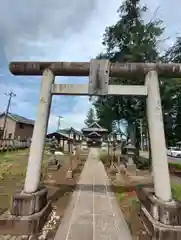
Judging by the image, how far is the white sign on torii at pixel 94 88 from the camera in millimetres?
4516

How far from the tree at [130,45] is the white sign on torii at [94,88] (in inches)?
391

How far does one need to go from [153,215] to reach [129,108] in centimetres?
1349

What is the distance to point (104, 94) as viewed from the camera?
4.93 m

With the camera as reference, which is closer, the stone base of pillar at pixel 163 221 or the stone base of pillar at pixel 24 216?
the stone base of pillar at pixel 163 221

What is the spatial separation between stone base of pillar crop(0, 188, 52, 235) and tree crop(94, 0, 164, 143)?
1188 cm

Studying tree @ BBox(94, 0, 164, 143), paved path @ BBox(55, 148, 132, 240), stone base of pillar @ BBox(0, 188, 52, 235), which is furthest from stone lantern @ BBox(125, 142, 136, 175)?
stone base of pillar @ BBox(0, 188, 52, 235)

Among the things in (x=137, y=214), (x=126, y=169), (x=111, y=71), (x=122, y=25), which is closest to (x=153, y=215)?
(x=137, y=214)

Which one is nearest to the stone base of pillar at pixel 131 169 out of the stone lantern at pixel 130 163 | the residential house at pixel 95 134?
the stone lantern at pixel 130 163

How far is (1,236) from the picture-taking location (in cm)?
382

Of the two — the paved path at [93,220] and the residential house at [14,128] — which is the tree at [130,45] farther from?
the residential house at [14,128]

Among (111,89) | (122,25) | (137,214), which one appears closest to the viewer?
(111,89)

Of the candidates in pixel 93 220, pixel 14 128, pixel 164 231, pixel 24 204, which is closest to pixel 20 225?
pixel 24 204

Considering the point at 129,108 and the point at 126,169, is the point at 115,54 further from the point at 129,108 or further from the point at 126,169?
the point at 126,169

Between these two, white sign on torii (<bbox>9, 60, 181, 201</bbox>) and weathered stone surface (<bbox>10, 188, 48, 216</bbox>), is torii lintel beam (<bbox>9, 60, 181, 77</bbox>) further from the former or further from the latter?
weathered stone surface (<bbox>10, 188, 48, 216</bbox>)
